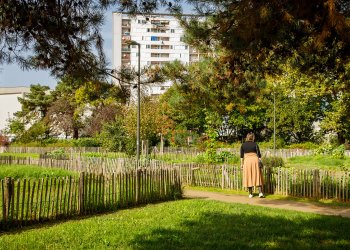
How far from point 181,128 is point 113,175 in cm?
4699

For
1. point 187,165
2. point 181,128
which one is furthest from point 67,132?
point 187,165

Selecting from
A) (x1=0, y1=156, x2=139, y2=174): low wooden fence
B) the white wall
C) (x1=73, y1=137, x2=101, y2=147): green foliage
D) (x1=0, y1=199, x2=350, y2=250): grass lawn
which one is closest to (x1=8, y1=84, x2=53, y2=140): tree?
(x1=73, y1=137, x2=101, y2=147): green foliage

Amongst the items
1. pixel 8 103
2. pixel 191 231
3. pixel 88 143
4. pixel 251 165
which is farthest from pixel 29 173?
pixel 8 103

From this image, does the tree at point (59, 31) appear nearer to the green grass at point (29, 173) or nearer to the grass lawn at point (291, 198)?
the grass lawn at point (291, 198)

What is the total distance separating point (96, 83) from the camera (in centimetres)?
596

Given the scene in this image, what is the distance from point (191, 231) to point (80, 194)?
3265mm

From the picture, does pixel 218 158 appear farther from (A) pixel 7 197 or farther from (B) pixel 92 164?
(A) pixel 7 197

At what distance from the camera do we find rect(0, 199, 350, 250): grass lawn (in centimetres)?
737

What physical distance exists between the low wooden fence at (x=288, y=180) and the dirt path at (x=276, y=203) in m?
1.05

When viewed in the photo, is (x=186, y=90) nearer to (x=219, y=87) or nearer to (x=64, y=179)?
(x=219, y=87)

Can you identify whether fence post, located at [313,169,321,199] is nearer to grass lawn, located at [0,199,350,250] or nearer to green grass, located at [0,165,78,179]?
grass lawn, located at [0,199,350,250]

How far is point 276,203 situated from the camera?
41.0 ft

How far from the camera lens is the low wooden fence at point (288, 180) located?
1314 centimetres

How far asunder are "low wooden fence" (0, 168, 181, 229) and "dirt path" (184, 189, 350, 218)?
1.27 m
